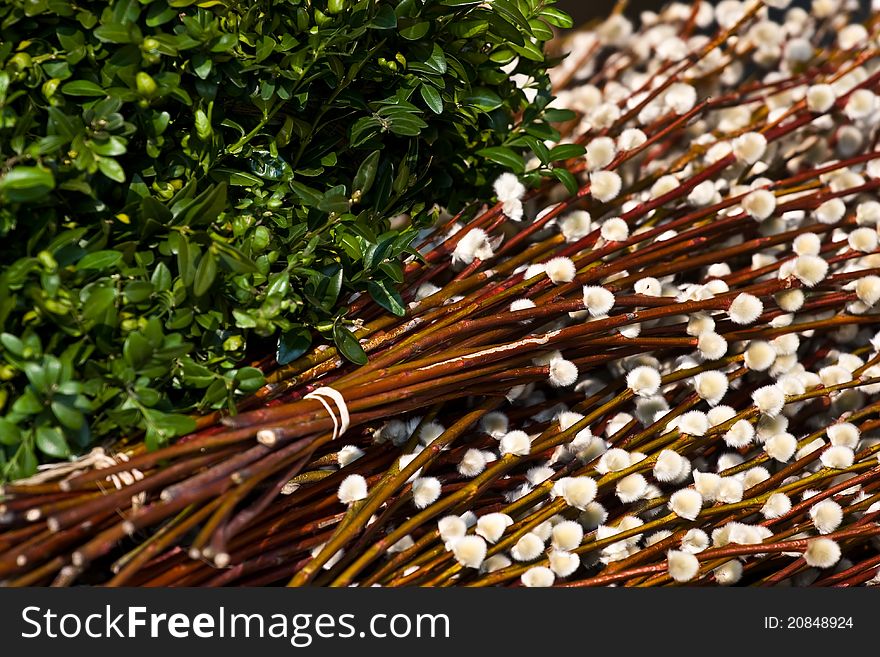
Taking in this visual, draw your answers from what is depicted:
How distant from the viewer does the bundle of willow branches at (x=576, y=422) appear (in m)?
0.64

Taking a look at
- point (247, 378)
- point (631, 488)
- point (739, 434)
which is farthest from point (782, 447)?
point (247, 378)

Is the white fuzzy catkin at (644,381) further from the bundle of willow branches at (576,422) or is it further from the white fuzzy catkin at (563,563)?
the white fuzzy catkin at (563,563)

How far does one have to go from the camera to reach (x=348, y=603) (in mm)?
656

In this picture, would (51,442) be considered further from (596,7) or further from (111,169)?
(596,7)

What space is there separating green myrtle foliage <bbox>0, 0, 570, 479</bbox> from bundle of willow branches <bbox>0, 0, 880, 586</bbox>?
51 millimetres

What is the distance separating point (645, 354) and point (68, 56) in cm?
58

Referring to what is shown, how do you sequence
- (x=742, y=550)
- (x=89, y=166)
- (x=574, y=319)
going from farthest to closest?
(x=574, y=319) < (x=742, y=550) < (x=89, y=166)

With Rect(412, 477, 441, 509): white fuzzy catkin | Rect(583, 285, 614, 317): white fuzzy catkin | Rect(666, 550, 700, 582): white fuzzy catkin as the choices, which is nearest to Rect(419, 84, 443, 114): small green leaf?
Rect(583, 285, 614, 317): white fuzzy catkin

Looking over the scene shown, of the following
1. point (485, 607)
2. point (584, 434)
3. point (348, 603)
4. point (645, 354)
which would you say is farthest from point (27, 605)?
point (645, 354)

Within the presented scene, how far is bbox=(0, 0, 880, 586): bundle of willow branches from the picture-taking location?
2.08 feet

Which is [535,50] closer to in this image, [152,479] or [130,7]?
[130,7]

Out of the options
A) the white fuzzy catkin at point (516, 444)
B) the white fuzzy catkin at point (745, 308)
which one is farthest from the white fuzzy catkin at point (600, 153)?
the white fuzzy catkin at point (516, 444)

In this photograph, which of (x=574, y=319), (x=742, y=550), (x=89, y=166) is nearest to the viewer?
(x=89, y=166)

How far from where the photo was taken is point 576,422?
0.78 meters
